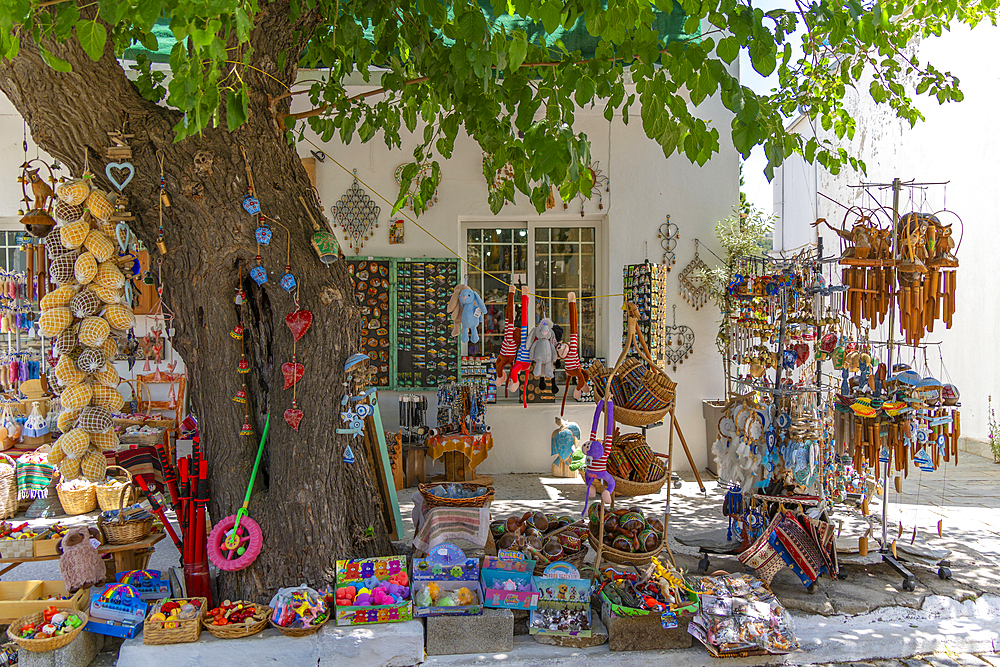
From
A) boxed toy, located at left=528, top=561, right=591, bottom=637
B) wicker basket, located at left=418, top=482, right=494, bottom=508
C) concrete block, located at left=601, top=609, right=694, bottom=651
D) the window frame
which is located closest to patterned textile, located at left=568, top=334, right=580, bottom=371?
wicker basket, located at left=418, top=482, right=494, bottom=508

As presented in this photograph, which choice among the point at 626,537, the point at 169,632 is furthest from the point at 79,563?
the point at 626,537

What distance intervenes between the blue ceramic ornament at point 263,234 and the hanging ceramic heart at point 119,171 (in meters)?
0.66

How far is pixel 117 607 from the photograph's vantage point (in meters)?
3.30

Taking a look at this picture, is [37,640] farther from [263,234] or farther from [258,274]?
[263,234]

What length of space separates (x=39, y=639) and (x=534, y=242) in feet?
16.7

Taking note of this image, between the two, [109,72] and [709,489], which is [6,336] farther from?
[709,489]

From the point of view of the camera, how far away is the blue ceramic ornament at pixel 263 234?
11.3ft

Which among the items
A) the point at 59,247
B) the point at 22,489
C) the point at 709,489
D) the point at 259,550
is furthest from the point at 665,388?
the point at 22,489

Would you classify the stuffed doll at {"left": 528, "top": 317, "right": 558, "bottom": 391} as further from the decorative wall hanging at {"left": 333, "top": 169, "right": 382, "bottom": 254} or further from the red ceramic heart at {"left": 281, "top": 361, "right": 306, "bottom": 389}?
the decorative wall hanging at {"left": 333, "top": 169, "right": 382, "bottom": 254}

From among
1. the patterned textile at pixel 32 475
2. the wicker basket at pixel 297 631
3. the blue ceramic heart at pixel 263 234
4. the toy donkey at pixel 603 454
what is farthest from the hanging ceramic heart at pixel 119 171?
the patterned textile at pixel 32 475

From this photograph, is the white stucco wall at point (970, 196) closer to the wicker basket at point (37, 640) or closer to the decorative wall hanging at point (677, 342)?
the decorative wall hanging at point (677, 342)

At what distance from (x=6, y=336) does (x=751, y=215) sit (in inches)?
284

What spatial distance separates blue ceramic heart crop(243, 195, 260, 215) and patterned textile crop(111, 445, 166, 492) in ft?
4.59

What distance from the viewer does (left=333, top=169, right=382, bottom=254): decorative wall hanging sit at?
6.62 meters
